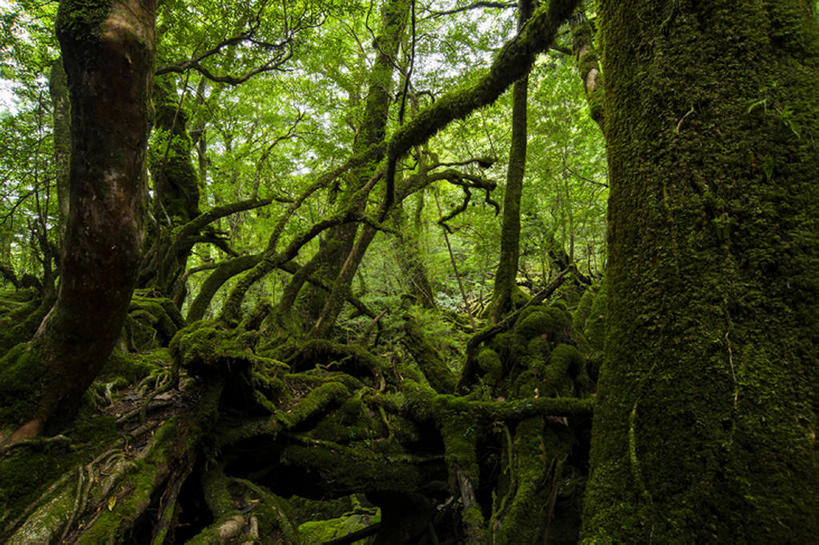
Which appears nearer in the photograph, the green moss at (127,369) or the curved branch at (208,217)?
the green moss at (127,369)

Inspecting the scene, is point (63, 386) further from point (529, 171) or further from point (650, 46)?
point (529, 171)

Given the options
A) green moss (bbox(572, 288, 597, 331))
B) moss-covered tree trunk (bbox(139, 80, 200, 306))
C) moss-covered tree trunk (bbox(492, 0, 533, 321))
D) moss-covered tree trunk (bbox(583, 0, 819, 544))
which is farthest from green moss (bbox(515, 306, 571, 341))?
moss-covered tree trunk (bbox(139, 80, 200, 306))

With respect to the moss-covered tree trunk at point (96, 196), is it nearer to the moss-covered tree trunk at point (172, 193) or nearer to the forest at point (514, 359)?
the forest at point (514, 359)

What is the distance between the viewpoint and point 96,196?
2225 mm

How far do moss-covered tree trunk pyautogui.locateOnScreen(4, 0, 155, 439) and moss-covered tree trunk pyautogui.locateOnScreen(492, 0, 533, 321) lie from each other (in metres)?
4.18

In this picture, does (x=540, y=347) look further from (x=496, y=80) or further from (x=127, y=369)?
(x=127, y=369)

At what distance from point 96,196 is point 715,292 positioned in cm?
332

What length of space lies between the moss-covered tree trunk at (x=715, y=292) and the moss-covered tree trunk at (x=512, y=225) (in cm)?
329

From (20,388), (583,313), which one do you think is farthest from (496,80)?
(583,313)

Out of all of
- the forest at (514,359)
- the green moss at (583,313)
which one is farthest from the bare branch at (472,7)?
the green moss at (583,313)

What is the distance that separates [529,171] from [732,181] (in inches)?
330

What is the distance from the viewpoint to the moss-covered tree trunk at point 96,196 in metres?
2.18

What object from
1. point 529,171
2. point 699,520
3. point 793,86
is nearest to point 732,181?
point 793,86

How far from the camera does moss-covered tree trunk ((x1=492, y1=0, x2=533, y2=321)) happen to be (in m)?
5.33
